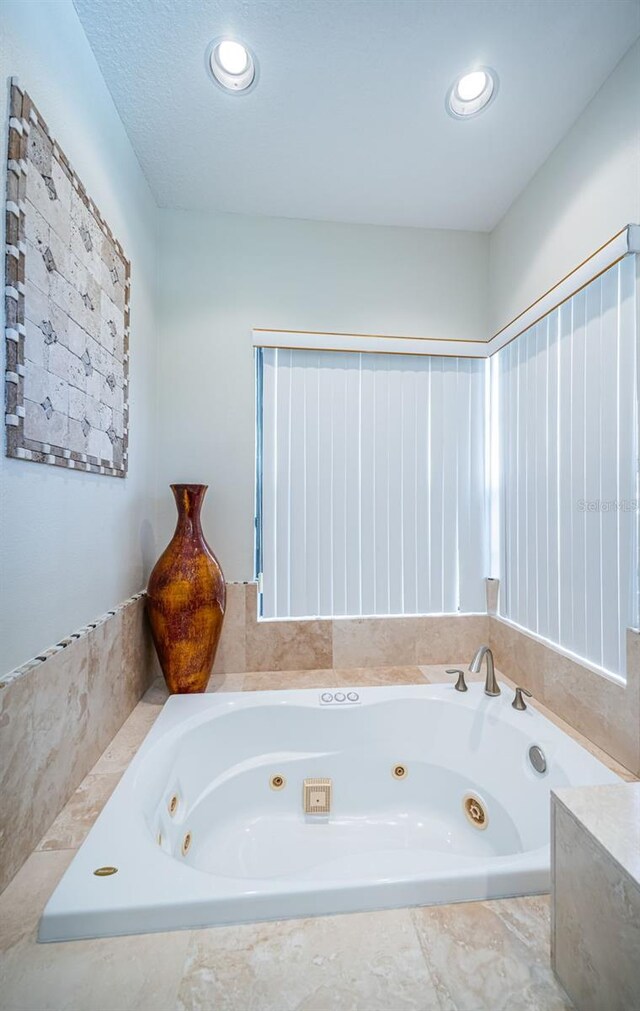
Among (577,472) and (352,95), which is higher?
(352,95)

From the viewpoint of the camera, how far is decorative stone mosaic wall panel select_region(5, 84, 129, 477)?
33.8 inches

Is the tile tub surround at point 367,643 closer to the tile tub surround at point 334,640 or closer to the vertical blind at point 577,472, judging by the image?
the tile tub surround at point 334,640

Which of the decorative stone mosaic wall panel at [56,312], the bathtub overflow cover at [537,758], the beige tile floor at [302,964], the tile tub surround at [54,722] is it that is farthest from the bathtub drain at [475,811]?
the decorative stone mosaic wall panel at [56,312]

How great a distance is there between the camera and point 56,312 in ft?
3.37

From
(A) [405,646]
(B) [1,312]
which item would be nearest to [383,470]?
(A) [405,646]

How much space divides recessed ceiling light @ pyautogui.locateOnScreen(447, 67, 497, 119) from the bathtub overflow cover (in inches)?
85.1

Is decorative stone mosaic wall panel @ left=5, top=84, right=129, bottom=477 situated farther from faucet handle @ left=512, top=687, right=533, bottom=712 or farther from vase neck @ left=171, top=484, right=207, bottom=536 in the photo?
faucet handle @ left=512, top=687, right=533, bottom=712

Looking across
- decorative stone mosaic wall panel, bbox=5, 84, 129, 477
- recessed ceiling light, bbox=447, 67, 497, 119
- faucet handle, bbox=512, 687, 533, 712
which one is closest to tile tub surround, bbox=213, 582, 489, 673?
faucet handle, bbox=512, 687, 533, 712

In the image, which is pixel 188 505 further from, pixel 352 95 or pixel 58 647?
pixel 352 95

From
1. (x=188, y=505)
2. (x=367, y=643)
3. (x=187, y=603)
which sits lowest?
(x=367, y=643)

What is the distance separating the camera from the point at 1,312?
2.70ft

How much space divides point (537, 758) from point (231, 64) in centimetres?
244

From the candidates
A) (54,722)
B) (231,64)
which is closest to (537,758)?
(54,722)

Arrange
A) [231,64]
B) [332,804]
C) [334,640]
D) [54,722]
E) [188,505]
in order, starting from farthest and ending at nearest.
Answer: [334,640]
[188,505]
[332,804]
[231,64]
[54,722]
